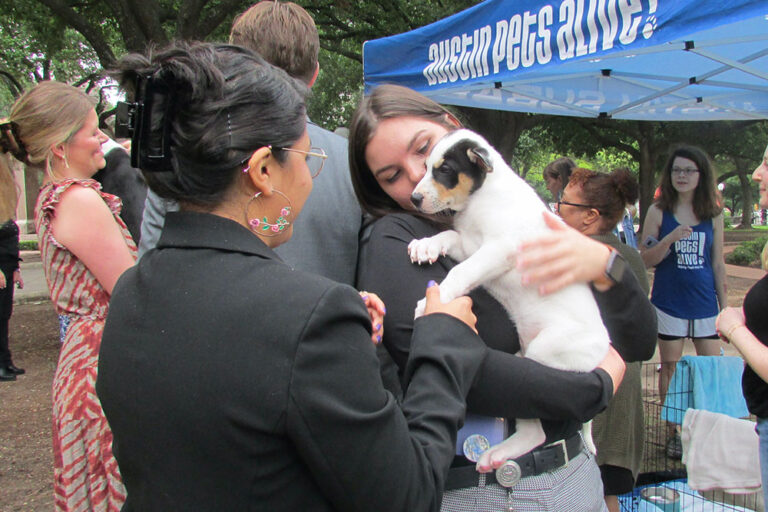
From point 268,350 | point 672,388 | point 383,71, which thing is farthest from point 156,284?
point 383,71

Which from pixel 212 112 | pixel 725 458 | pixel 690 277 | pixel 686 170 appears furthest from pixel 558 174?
pixel 212 112

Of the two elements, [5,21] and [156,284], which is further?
[5,21]

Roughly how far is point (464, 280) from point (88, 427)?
1.79m

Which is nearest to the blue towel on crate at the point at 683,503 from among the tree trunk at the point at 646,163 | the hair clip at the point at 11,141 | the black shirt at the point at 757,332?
the black shirt at the point at 757,332

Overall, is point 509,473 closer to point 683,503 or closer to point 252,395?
point 252,395

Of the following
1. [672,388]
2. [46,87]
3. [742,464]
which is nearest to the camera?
[46,87]

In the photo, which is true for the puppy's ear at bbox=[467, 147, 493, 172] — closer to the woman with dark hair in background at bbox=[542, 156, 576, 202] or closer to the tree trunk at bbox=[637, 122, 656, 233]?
the woman with dark hair in background at bbox=[542, 156, 576, 202]

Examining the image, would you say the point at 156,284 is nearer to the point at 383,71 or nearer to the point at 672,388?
the point at 672,388

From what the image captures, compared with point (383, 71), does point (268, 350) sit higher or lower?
lower

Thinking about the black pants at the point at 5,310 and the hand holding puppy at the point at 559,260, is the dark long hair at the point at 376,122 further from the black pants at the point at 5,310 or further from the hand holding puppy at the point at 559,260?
the black pants at the point at 5,310

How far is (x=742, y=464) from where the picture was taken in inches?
140

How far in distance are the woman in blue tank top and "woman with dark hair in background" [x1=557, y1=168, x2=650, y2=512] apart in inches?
79.9

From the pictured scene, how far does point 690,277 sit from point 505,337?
4.48 m

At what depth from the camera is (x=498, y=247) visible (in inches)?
73.2
